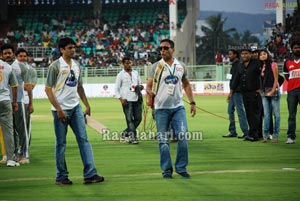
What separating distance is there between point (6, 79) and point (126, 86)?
5828 mm

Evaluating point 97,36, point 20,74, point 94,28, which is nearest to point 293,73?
point 20,74

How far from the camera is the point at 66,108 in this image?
12.1 metres

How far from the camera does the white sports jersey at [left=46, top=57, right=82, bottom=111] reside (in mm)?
12047

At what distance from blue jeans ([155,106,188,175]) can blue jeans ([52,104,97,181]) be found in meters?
1.12

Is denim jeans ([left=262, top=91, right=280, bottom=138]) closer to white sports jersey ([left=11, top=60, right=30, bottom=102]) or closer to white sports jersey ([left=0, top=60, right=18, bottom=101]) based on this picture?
white sports jersey ([left=11, top=60, right=30, bottom=102])

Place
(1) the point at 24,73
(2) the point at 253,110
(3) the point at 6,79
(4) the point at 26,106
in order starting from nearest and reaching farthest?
(3) the point at 6,79, (1) the point at 24,73, (4) the point at 26,106, (2) the point at 253,110

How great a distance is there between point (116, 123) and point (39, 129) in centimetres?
293

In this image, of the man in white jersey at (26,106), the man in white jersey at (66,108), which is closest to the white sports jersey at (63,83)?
the man in white jersey at (66,108)

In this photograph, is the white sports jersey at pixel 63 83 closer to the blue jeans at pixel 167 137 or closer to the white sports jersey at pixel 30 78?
the blue jeans at pixel 167 137

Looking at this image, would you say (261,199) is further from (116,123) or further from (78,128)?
(116,123)

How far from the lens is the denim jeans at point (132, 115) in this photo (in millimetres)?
19938

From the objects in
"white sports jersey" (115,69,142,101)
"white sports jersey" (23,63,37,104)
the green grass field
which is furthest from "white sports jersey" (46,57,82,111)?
"white sports jersey" (115,69,142,101)

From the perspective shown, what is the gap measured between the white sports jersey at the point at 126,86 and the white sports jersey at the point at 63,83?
7878mm

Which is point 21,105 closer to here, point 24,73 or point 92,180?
point 24,73
